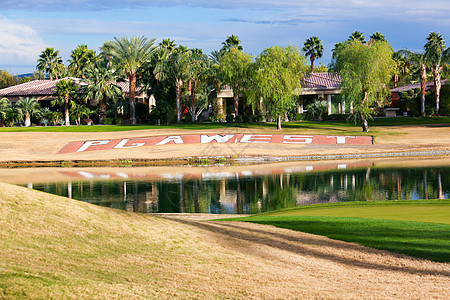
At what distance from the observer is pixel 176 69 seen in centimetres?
6869

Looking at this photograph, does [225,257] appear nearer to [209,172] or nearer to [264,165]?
[209,172]

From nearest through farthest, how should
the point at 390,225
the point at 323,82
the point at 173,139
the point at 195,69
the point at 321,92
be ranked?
the point at 390,225
the point at 173,139
the point at 195,69
the point at 321,92
the point at 323,82

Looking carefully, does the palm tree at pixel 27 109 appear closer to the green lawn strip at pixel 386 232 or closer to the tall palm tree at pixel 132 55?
the tall palm tree at pixel 132 55

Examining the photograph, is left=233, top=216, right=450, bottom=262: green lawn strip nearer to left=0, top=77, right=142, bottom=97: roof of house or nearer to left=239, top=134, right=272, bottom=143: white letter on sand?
left=239, top=134, right=272, bottom=143: white letter on sand

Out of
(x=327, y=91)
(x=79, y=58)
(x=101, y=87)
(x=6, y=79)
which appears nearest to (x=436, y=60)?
(x=327, y=91)

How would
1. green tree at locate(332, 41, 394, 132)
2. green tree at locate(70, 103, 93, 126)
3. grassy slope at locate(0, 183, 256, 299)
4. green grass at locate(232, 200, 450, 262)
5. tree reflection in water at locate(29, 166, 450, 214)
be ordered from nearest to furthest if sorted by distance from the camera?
grassy slope at locate(0, 183, 256, 299)
green grass at locate(232, 200, 450, 262)
tree reflection in water at locate(29, 166, 450, 214)
green tree at locate(332, 41, 394, 132)
green tree at locate(70, 103, 93, 126)

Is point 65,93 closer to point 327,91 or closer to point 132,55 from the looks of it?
point 132,55

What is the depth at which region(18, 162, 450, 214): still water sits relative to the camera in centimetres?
2520

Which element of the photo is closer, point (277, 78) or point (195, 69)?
point (277, 78)

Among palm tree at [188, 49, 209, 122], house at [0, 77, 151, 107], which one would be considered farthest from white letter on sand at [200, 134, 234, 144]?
house at [0, 77, 151, 107]

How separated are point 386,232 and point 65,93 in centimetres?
6308

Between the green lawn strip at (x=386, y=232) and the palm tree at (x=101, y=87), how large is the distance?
5701 cm

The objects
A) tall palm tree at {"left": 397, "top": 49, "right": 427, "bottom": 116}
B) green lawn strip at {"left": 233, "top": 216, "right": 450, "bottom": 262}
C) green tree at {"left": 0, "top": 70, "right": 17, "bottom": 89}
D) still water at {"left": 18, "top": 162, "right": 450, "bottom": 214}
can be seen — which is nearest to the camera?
green lawn strip at {"left": 233, "top": 216, "right": 450, "bottom": 262}

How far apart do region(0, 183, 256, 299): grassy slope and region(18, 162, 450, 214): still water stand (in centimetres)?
1302
